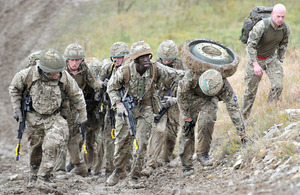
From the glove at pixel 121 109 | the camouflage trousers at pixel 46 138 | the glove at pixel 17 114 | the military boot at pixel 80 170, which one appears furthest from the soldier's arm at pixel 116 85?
the military boot at pixel 80 170

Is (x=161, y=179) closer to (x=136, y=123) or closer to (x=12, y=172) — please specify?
(x=136, y=123)

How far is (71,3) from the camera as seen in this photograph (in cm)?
2136

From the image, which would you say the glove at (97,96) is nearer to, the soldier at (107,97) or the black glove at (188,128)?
the soldier at (107,97)

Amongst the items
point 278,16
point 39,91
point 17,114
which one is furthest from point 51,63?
point 278,16

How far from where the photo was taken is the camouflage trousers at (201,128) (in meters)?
7.09

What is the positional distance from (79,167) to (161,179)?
1.92 metres

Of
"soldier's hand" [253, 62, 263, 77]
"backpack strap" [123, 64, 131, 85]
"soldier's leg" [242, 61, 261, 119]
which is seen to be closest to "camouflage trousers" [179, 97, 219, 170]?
"backpack strap" [123, 64, 131, 85]

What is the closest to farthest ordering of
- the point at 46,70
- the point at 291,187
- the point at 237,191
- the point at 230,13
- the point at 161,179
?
the point at 291,187
the point at 237,191
the point at 46,70
the point at 161,179
the point at 230,13

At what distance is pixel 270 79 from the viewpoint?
8.45 metres

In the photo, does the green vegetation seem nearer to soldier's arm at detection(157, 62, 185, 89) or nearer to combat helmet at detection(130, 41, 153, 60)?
soldier's arm at detection(157, 62, 185, 89)

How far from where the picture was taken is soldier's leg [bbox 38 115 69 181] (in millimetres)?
6805

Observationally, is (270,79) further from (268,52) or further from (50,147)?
(50,147)

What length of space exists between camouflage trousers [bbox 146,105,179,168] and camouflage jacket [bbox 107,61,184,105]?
Answer: 907mm

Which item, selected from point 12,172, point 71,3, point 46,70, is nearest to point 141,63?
point 46,70
